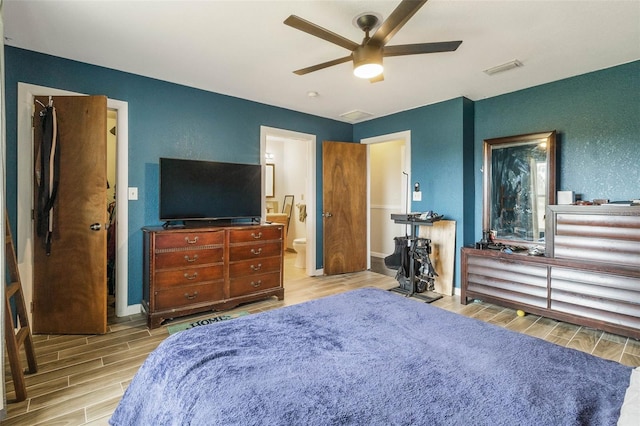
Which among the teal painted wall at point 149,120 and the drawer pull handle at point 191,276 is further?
the drawer pull handle at point 191,276

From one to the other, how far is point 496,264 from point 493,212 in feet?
2.60

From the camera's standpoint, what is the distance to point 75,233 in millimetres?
2816

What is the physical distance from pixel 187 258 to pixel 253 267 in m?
0.74

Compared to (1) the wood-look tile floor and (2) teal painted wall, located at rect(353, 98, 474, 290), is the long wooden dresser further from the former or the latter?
(2) teal painted wall, located at rect(353, 98, 474, 290)

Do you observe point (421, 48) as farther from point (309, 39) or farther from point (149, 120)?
point (149, 120)

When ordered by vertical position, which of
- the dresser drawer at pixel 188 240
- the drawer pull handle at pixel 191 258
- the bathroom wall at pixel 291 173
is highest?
the bathroom wall at pixel 291 173

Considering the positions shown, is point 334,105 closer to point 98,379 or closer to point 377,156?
point 377,156

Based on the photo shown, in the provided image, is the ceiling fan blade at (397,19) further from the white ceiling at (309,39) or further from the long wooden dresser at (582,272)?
the long wooden dresser at (582,272)

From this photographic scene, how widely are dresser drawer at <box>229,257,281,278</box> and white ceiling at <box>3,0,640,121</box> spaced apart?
2.00 m

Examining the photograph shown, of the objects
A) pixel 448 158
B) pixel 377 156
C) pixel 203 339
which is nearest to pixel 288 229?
pixel 377 156

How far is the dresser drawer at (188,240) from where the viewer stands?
300 centimetres

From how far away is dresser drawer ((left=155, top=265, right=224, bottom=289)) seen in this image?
9.86 feet

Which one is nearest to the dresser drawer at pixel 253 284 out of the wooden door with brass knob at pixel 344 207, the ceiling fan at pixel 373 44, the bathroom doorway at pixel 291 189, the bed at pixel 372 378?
the wooden door with brass knob at pixel 344 207

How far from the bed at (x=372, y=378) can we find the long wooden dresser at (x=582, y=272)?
2.13m
